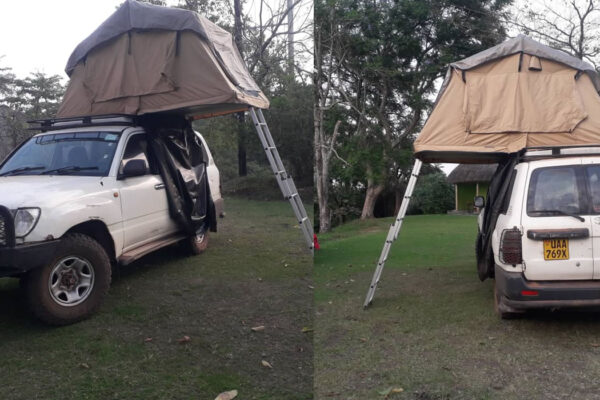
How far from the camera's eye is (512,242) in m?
4.79

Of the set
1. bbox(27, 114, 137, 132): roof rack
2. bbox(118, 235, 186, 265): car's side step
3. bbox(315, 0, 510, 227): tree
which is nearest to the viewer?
bbox(118, 235, 186, 265): car's side step

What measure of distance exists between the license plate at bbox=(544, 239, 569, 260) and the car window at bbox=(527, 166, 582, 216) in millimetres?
271

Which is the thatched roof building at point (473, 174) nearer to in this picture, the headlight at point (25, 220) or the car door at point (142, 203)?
the car door at point (142, 203)

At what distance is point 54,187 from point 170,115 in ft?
8.63

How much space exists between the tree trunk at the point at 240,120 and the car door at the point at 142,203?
912 cm

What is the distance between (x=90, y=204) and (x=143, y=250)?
1104mm

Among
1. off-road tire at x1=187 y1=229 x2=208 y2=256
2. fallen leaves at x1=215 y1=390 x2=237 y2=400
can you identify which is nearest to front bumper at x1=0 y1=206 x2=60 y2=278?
fallen leaves at x1=215 y1=390 x2=237 y2=400

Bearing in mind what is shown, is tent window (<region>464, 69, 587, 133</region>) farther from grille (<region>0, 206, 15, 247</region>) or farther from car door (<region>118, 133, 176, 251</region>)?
grille (<region>0, 206, 15, 247</region>)

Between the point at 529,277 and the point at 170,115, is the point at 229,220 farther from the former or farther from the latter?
the point at 529,277

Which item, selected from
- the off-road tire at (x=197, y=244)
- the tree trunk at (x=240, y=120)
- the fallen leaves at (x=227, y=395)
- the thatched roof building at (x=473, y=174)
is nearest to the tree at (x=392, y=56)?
the tree trunk at (x=240, y=120)

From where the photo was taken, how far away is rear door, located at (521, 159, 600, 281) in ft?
15.4

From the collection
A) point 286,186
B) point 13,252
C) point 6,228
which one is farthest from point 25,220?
point 286,186

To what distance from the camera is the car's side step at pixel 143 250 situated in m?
5.73

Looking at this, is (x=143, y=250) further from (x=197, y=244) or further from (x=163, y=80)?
(x=163, y=80)
